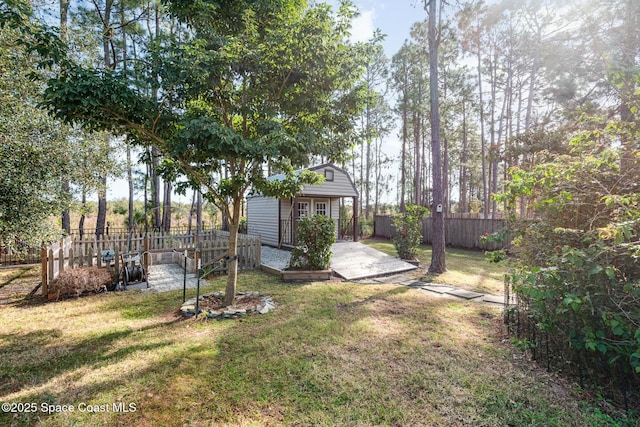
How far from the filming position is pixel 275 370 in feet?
10.3

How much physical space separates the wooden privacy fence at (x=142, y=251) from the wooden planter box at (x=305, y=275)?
1.74 meters

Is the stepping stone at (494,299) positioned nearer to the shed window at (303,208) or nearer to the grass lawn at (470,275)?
the grass lawn at (470,275)

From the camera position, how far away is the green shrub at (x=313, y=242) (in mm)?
7562

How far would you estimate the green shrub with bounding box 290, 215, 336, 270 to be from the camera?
7.56 meters

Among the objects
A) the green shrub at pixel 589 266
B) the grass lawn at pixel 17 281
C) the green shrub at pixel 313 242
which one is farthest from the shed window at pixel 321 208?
the green shrub at pixel 589 266

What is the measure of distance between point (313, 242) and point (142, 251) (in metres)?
5.22

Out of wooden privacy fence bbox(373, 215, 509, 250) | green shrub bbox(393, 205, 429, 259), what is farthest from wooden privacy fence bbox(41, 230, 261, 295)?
wooden privacy fence bbox(373, 215, 509, 250)

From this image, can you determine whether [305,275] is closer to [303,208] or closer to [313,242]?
[313,242]

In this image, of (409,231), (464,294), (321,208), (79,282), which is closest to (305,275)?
(464,294)

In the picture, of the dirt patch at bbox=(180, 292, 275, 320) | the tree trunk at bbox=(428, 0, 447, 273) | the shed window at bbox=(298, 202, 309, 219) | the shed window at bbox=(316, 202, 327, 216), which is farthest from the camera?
the shed window at bbox=(316, 202, 327, 216)

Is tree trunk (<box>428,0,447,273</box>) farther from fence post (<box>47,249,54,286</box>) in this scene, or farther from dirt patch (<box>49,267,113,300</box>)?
fence post (<box>47,249,54,286</box>)

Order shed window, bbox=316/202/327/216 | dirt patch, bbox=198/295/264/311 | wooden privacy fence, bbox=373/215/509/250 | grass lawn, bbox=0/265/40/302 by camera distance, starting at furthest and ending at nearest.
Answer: shed window, bbox=316/202/327/216 → wooden privacy fence, bbox=373/215/509/250 → grass lawn, bbox=0/265/40/302 → dirt patch, bbox=198/295/264/311

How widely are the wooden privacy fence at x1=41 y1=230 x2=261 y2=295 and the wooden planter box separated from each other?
174cm

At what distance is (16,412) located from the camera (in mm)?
2420
